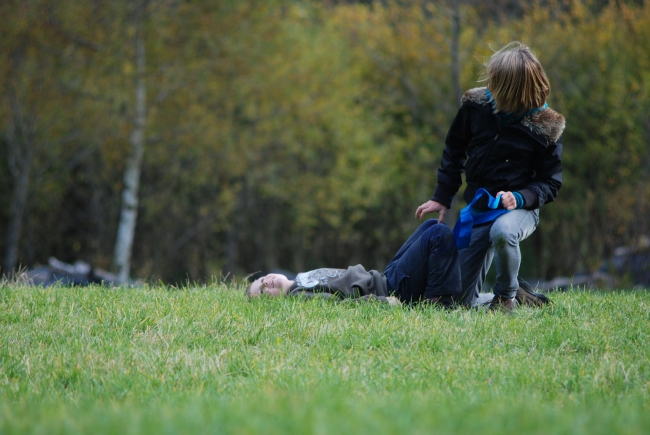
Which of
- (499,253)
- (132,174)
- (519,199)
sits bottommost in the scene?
(132,174)

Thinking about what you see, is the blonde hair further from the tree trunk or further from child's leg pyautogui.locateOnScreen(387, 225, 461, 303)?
the tree trunk

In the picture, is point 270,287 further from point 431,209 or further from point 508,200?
point 508,200

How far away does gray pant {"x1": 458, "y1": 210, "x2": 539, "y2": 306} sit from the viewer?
190 inches

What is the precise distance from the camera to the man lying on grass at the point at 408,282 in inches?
199

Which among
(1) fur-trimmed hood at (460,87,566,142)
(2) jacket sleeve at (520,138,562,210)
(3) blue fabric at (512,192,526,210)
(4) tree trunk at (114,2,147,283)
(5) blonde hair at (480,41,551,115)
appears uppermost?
(5) blonde hair at (480,41,551,115)

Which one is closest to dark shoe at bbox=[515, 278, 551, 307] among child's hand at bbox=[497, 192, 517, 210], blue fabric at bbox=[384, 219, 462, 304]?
blue fabric at bbox=[384, 219, 462, 304]

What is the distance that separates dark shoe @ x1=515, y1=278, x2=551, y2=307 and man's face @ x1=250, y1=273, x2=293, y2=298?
175 centimetres

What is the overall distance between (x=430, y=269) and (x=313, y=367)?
169 centimetres

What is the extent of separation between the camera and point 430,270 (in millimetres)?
5102

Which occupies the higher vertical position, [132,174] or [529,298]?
[529,298]

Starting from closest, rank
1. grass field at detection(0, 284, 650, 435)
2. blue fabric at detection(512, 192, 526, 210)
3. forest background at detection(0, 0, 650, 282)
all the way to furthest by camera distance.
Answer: grass field at detection(0, 284, 650, 435) < blue fabric at detection(512, 192, 526, 210) < forest background at detection(0, 0, 650, 282)

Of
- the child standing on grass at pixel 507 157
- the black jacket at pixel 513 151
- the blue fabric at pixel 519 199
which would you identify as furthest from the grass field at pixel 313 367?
the black jacket at pixel 513 151

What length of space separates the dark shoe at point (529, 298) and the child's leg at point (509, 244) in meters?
0.19

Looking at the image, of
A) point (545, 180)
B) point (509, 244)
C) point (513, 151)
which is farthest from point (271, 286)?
point (545, 180)
